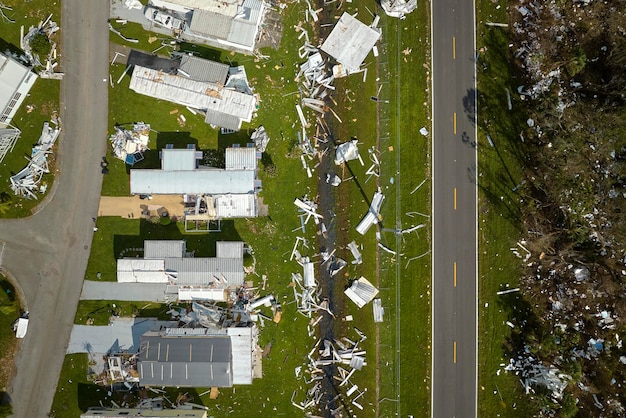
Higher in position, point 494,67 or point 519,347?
point 494,67

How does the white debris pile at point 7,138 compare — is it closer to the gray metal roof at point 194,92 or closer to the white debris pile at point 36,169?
the white debris pile at point 36,169

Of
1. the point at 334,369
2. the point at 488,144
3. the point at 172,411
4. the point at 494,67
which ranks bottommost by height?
the point at 172,411

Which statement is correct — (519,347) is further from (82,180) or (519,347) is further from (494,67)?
(82,180)

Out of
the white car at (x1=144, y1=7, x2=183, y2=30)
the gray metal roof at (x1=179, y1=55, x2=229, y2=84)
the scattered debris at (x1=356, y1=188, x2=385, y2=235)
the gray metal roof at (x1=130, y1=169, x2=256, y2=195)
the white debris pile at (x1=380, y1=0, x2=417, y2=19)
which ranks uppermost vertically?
the white debris pile at (x1=380, y1=0, x2=417, y2=19)

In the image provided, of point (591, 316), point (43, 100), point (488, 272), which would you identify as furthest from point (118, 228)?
point (591, 316)

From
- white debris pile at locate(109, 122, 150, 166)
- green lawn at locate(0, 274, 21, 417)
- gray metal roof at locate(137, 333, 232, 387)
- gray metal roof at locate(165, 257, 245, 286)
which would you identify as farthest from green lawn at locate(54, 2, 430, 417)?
green lawn at locate(0, 274, 21, 417)

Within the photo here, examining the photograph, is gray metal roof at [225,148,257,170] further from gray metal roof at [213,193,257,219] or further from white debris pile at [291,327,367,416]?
white debris pile at [291,327,367,416]

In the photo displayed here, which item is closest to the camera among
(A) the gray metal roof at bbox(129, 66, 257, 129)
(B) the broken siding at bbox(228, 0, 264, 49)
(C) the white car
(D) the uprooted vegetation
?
(B) the broken siding at bbox(228, 0, 264, 49)
